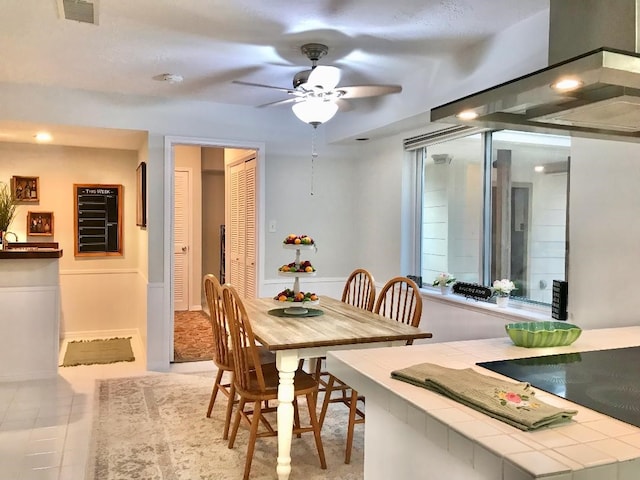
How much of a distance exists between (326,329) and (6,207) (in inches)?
153

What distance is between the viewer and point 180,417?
3.39 meters

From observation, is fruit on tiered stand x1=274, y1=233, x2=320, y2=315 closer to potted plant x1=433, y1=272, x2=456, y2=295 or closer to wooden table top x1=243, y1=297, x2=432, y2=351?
wooden table top x1=243, y1=297, x2=432, y2=351

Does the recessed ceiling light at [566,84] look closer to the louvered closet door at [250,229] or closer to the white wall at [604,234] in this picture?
the white wall at [604,234]

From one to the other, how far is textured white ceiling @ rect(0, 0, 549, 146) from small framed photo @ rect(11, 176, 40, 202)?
5.60 feet

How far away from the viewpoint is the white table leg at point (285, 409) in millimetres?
2484

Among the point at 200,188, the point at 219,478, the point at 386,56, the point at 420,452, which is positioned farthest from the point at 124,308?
the point at 420,452

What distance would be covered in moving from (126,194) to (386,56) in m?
3.67

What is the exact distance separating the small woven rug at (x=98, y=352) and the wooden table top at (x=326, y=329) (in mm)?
2240

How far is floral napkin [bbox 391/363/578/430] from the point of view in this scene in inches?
42.6

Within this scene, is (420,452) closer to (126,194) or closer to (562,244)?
(562,244)

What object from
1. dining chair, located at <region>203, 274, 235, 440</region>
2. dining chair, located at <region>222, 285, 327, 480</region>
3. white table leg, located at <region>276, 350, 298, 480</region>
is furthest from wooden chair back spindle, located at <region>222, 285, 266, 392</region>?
dining chair, located at <region>203, 274, 235, 440</region>

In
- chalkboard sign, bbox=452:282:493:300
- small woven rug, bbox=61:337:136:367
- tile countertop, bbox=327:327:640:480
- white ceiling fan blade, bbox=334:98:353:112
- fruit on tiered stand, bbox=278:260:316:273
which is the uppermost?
white ceiling fan blade, bbox=334:98:353:112

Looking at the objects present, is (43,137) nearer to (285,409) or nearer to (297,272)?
(297,272)

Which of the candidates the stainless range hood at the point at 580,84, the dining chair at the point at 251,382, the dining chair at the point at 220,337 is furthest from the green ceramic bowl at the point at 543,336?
the dining chair at the point at 220,337
